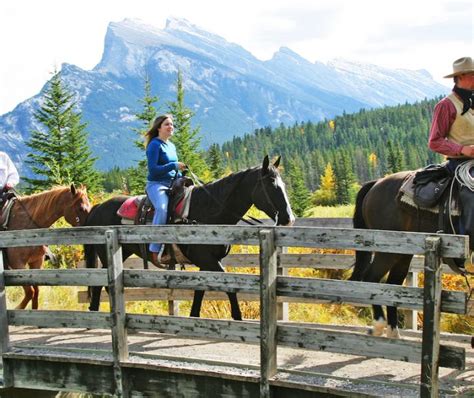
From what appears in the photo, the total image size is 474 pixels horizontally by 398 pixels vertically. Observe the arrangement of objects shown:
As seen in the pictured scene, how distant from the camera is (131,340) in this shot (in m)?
8.26

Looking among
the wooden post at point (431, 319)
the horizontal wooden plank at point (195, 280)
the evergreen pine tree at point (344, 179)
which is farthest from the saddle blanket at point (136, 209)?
the evergreen pine tree at point (344, 179)

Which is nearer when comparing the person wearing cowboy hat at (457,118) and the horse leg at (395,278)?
the person wearing cowboy hat at (457,118)

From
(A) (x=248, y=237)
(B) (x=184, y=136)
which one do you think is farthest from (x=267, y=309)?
(B) (x=184, y=136)

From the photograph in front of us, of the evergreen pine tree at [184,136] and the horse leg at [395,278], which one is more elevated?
the evergreen pine tree at [184,136]

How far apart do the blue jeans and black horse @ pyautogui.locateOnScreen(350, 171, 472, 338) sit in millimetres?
2953

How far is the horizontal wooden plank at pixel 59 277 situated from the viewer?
23.6 ft

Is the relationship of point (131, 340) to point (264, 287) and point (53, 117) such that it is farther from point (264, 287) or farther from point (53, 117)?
point (53, 117)

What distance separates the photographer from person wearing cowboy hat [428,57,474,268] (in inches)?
269

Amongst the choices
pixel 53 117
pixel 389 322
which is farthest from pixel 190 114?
pixel 389 322

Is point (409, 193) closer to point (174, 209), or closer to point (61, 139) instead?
point (174, 209)

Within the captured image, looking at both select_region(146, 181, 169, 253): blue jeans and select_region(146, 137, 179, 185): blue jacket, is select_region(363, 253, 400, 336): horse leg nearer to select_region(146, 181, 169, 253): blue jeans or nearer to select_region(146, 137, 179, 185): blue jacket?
select_region(146, 181, 169, 253): blue jeans

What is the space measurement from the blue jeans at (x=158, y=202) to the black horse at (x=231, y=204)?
38 centimetres

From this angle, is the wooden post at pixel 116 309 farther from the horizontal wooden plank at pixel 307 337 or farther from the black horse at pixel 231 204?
the black horse at pixel 231 204

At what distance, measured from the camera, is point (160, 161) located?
9.32m
